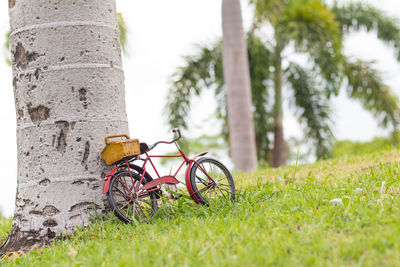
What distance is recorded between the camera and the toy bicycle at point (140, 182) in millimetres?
4203

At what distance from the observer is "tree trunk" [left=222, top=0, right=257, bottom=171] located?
9375 mm

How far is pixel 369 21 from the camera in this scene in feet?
48.3

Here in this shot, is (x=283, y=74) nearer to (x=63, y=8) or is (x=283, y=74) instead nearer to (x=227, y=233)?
(x=63, y=8)

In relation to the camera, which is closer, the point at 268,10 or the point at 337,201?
the point at 337,201

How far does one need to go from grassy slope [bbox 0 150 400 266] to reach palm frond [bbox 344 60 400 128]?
9.27 m

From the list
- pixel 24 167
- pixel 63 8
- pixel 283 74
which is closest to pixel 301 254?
pixel 24 167

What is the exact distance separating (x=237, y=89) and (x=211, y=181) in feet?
16.7

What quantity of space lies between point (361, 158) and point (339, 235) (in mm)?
3856

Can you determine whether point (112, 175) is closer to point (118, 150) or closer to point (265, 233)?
point (118, 150)

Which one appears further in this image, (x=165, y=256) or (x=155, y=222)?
(x=155, y=222)

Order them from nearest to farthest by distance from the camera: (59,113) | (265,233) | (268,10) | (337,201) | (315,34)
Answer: (265,233), (337,201), (59,113), (315,34), (268,10)

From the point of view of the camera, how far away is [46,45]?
14.3 feet

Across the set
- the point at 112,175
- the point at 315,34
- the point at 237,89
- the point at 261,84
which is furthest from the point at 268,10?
the point at 112,175

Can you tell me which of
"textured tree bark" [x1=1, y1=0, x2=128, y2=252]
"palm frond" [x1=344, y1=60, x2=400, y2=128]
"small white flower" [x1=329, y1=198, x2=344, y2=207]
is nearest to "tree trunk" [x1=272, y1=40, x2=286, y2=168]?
"palm frond" [x1=344, y1=60, x2=400, y2=128]
